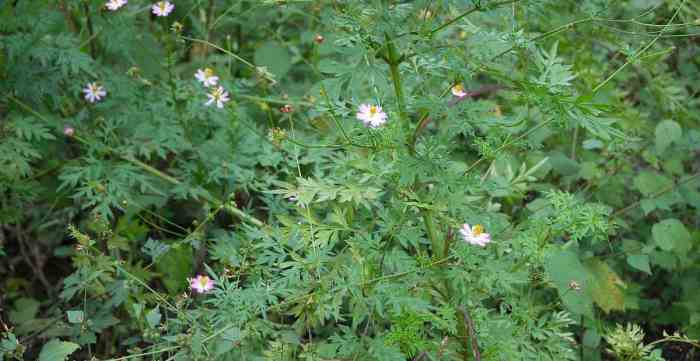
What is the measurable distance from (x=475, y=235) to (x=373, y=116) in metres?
0.36

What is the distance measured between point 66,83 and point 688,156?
2.30 metres

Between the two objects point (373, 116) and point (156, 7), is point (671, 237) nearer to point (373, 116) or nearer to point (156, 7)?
point (373, 116)

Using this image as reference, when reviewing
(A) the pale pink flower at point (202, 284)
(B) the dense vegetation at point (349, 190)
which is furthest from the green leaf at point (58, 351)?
(A) the pale pink flower at point (202, 284)

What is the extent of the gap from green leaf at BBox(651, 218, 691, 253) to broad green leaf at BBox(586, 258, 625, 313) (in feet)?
0.57

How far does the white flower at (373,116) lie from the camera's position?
5.31 feet

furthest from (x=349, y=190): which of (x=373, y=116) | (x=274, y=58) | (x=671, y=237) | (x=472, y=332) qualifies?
(x=274, y=58)

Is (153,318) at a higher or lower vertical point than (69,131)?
lower

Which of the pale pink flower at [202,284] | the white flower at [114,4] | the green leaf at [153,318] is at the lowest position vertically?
the green leaf at [153,318]

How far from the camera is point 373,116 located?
1.63 meters

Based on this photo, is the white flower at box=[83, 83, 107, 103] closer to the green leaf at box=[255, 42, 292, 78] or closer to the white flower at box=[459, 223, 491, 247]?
the green leaf at box=[255, 42, 292, 78]

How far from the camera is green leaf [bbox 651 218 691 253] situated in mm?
2211

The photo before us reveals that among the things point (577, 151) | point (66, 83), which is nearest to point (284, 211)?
point (66, 83)

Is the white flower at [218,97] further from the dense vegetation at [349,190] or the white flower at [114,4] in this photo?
the white flower at [114,4]

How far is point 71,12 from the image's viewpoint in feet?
8.93
